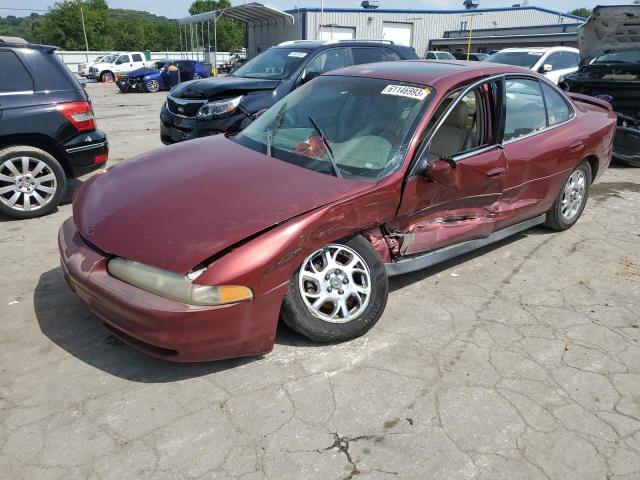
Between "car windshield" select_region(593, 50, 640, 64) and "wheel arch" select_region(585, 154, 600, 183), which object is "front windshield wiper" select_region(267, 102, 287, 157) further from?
"car windshield" select_region(593, 50, 640, 64)

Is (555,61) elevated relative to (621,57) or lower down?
lower down

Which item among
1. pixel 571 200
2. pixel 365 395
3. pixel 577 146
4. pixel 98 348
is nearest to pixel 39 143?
pixel 98 348

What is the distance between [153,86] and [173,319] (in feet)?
69.8

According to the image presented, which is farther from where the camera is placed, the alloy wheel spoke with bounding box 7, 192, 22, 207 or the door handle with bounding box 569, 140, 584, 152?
the alloy wheel spoke with bounding box 7, 192, 22, 207

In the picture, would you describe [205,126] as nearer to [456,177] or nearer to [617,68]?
[456,177]

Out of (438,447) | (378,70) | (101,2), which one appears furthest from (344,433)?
(101,2)

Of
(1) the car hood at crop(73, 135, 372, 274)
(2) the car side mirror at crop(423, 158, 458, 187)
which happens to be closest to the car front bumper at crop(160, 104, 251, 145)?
(1) the car hood at crop(73, 135, 372, 274)

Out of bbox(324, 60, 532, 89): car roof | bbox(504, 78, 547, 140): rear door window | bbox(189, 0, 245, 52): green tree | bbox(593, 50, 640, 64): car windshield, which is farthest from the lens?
bbox(189, 0, 245, 52): green tree

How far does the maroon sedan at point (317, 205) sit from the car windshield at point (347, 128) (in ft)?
0.04

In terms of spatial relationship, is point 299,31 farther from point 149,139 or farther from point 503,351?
point 503,351

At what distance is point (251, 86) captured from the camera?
6.82 m

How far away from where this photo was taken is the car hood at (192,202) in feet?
8.35

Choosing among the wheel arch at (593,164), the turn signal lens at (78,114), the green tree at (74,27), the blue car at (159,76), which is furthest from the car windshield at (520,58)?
the green tree at (74,27)

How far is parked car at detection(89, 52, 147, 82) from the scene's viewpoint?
3042cm
